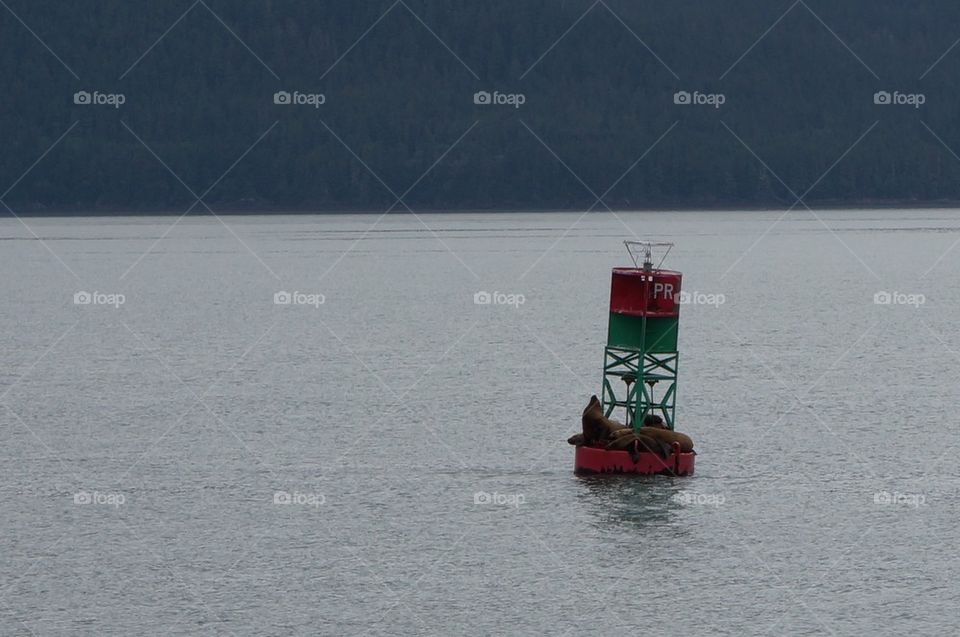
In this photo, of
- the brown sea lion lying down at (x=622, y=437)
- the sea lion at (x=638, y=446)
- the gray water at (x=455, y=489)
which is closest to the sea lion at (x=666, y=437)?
the brown sea lion lying down at (x=622, y=437)

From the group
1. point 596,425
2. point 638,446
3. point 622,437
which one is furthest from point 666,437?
point 596,425

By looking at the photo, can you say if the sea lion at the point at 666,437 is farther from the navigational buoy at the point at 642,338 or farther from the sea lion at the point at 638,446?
the sea lion at the point at 638,446

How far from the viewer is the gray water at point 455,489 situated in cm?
3700

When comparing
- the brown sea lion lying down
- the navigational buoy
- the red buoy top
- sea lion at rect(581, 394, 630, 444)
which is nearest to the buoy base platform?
the navigational buoy

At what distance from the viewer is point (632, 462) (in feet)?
159

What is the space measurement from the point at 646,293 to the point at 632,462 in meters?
4.98

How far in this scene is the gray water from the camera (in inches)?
1457

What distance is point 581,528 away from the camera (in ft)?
143

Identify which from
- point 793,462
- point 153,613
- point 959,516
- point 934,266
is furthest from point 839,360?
point 934,266

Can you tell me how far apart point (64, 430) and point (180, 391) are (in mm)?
12367

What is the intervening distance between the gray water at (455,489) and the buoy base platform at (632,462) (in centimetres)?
50

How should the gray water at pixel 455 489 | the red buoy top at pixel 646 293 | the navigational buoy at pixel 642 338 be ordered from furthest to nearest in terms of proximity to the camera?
the navigational buoy at pixel 642 338 < the red buoy top at pixel 646 293 < the gray water at pixel 455 489

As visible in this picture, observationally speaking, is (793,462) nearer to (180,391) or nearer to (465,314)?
(180,391)

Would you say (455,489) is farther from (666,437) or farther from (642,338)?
(642,338)
